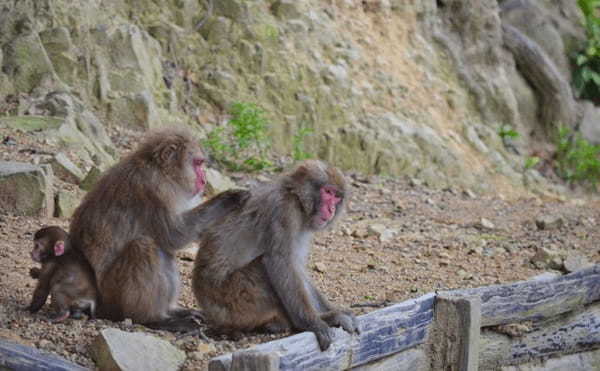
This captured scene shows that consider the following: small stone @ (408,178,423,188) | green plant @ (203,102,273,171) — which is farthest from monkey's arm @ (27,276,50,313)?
small stone @ (408,178,423,188)

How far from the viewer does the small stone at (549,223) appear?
10781 millimetres

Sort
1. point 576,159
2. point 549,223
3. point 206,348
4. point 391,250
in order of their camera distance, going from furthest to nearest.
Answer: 1. point 576,159
2. point 549,223
3. point 391,250
4. point 206,348

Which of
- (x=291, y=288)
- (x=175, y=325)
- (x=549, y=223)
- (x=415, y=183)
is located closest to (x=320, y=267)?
(x=175, y=325)

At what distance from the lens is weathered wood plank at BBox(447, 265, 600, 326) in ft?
20.1

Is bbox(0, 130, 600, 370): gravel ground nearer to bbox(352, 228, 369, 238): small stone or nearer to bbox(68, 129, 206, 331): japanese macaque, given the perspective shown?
bbox(352, 228, 369, 238): small stone

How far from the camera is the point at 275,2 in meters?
13.2

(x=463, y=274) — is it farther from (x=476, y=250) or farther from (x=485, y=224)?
(x=485, y=224)

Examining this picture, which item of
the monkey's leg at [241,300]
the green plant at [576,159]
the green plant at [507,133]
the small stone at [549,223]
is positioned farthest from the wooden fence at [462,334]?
the green plant at [576,159]

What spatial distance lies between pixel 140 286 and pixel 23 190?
2.82 metres

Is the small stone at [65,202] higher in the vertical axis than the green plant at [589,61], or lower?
higher

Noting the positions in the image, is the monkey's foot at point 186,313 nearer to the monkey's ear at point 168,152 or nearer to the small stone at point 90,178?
the monkey's ear at point 168,152

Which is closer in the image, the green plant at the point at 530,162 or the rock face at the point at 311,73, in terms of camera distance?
the rock face at the point at 311,73

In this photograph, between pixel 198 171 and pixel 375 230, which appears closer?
pixel 198 171

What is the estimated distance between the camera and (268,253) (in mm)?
5348
